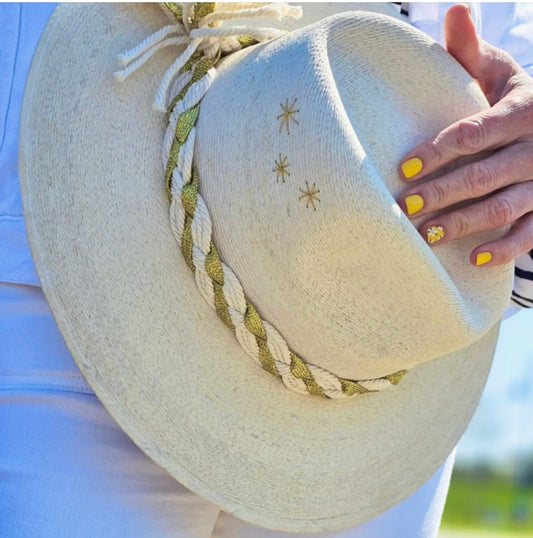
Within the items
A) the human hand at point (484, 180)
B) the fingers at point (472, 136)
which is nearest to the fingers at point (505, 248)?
the human hand at point (484, 180)

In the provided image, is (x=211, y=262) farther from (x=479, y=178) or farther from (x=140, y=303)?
(x=479, y=178)

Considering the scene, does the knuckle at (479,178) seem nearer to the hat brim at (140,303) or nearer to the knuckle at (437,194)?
the knuckle at (437,194)

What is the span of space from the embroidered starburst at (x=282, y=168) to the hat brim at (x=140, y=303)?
0.55ft

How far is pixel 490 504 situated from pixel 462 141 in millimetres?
5291

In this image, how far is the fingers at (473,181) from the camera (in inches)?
40.3

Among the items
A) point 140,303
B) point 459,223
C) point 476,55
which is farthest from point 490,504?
point 140,303

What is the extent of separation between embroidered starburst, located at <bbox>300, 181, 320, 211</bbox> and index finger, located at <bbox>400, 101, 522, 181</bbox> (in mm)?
146

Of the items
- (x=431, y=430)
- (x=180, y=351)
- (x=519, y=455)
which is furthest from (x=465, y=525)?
(x=180, y=351)

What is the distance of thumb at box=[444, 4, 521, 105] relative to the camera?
4.05ft

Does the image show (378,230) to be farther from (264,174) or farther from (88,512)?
(88,512)

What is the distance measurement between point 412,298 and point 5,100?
63 cm

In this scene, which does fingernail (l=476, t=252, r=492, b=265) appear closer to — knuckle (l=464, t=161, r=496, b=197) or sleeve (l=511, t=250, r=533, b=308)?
knuckle (l=464, t=161, r=496, b=197)

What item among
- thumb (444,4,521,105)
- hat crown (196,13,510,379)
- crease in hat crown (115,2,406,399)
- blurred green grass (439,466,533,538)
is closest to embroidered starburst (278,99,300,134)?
hat crown (196,13,510,379)

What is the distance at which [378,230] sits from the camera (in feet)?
3.01
